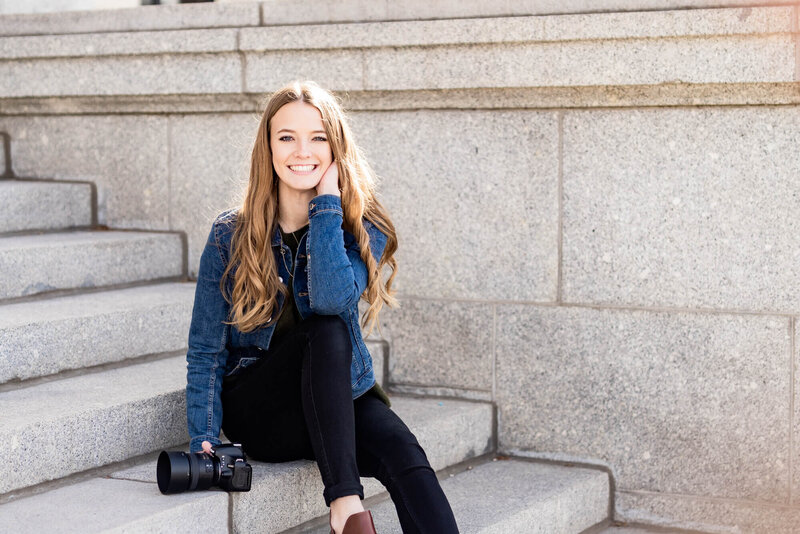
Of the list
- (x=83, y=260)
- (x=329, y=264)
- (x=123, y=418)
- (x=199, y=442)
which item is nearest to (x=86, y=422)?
(x=123, y=418)

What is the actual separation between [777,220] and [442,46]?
4.98 feet

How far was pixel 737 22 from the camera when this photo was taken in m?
4.10

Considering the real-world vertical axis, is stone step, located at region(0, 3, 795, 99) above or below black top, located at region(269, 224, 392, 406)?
above

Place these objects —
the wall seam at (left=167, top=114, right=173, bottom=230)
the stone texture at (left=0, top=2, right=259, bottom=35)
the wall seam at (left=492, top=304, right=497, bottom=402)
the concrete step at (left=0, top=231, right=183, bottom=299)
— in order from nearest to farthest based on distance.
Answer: the concrete step at (left=0, top=231, right=183, bottom=299) < the wall seam at (left=492, top=304, right=497, bottom=402) < the stone texture at (left=0, top=2, right=259, bottom=35) < the wall seam at (left=167, top=114, right=173, bottom=230)

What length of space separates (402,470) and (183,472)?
0.66 metres

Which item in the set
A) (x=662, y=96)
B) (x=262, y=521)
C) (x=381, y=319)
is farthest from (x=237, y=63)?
(x=262, y=521)

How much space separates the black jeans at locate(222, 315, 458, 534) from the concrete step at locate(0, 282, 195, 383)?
2.50 ft

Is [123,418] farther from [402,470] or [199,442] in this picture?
[402,470]

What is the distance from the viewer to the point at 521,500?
13.3 ft

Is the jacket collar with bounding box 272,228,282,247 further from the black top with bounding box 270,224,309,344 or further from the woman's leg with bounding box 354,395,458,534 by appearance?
the woman's leg with bounding box 354,395,458,534

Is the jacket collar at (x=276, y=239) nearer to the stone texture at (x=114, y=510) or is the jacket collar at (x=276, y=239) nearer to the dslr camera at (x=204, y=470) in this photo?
the dslr camera at (x=204, y=470)

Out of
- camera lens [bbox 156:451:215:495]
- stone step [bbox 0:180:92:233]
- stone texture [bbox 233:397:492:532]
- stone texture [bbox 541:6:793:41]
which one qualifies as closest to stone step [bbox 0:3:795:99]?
stone texture [bbox 541:6:793:41]

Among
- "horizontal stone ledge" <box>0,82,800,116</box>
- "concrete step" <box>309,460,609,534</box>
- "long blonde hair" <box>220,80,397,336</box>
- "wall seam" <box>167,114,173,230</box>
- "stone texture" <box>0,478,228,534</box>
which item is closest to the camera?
"stone texture" <box>0,478,228,534</box>

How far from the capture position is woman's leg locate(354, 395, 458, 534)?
3281 millimetres
